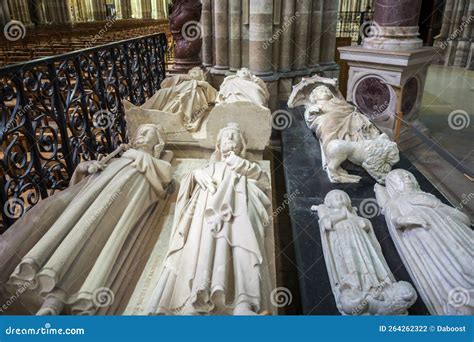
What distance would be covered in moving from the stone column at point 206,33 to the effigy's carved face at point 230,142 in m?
3.69

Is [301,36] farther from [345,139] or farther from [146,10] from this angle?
[146,10]

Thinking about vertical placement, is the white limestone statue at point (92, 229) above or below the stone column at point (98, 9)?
below

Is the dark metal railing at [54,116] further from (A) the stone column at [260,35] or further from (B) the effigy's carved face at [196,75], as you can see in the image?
(A) the stone column at [260,35]

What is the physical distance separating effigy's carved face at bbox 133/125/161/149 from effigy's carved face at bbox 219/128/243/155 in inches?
21.2

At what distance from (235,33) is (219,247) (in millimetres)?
4609

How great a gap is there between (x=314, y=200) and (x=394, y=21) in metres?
3.31

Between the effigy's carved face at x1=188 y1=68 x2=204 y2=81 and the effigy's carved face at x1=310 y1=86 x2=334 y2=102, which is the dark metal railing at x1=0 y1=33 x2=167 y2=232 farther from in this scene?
the effigy's carved face at x1=310 y1=86 x2=334 y2=102

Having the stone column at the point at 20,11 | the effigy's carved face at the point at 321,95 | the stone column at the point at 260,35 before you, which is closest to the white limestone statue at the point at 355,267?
the effigy's carved face at the point at 321,95

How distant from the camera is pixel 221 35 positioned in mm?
5641

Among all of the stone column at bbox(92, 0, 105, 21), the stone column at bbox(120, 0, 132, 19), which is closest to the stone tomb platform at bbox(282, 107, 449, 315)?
the stone column at bbox(92, 0, 105, 21)

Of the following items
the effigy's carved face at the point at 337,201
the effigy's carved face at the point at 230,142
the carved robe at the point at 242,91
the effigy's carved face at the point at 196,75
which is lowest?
the effigy's carved face at the point at 337,201

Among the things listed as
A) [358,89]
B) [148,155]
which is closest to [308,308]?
[148,155]

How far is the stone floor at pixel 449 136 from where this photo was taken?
12.2ft

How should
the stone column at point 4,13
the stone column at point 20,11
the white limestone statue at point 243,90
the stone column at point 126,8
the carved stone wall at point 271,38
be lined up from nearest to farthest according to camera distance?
the white limestone statue at point 243,90
the carved stone wall at point 271,38
the stone column at point 4,13
the stone column at point 20,11
the stone column at point 126,8
